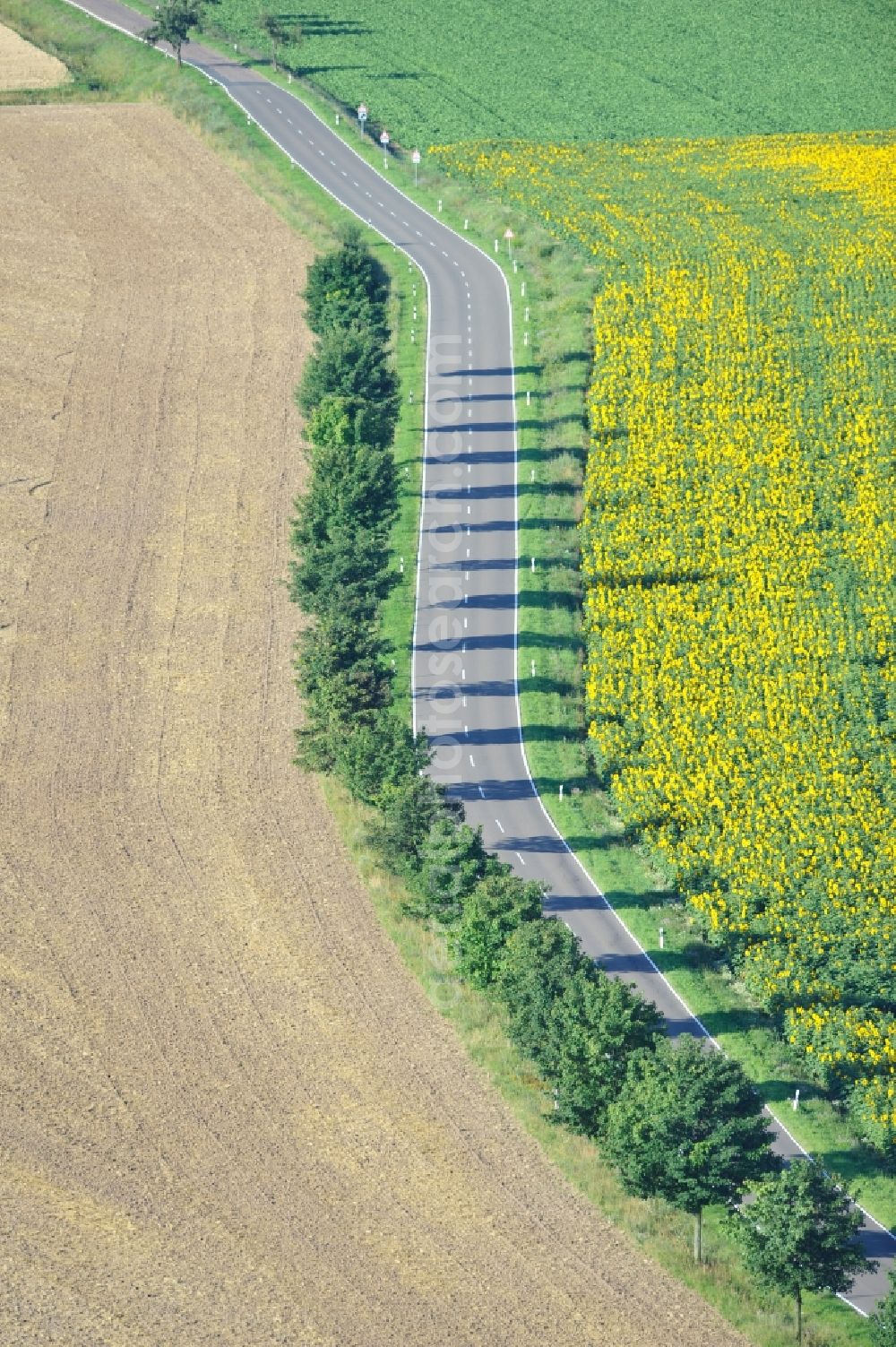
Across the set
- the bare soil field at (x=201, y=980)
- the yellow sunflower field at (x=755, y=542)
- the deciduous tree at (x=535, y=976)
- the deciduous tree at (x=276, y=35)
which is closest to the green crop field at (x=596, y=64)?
the deciduous tree at (x=276, y=35)

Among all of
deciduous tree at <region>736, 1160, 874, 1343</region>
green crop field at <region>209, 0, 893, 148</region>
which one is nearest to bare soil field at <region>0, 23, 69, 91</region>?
green crop field at <region>209, 0, 893, 148</region>

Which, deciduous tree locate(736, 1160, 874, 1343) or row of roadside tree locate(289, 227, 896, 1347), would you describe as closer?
deciduous tree locate(736, 1160, 874, 1343)

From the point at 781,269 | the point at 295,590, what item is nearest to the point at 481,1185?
the point at 295,590

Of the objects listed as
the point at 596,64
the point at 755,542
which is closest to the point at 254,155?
the point at 596,64

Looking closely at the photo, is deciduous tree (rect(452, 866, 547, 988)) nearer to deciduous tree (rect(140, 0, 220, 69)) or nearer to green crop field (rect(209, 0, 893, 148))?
green crop field (rect(209, 0, 893, 148))

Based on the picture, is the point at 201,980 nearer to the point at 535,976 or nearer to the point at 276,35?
the point at 535,976

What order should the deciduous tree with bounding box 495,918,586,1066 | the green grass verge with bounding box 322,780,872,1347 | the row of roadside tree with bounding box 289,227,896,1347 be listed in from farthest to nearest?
the deciduous tree with bounding box 495,918,586,1066, the green grass verge with bounding box 322,780,872,1347, the row of roadside tree with bounding box 289,227,896,1347
